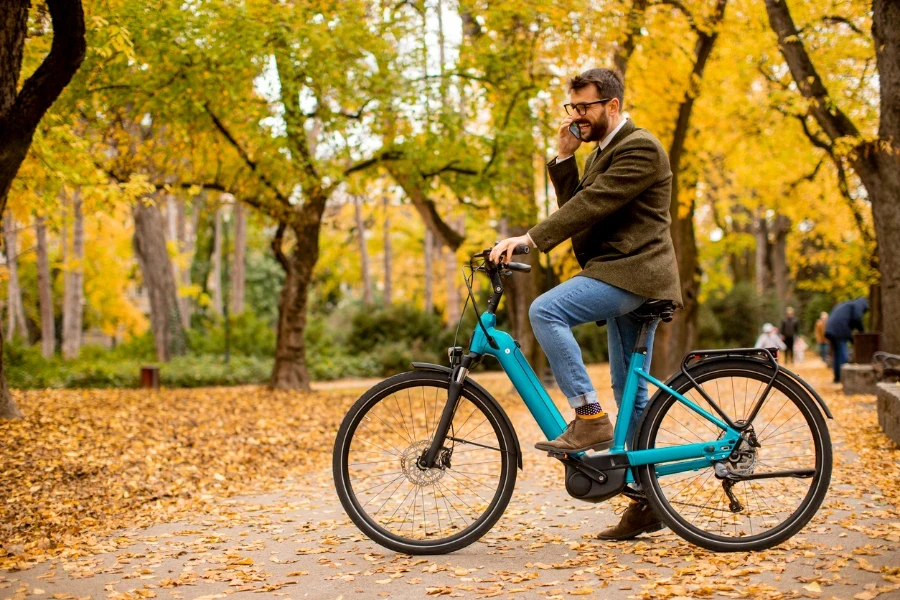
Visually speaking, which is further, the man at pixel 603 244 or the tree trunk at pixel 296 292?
the tree trunk at pixel 296 292

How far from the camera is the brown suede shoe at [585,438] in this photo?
4.18 meters

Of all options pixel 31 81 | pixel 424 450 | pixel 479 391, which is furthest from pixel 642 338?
pixel 31 81

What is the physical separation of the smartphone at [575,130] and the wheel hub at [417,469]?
5.39 feet

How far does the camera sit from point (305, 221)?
16281 mm

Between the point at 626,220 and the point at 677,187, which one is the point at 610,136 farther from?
the point at 677,187

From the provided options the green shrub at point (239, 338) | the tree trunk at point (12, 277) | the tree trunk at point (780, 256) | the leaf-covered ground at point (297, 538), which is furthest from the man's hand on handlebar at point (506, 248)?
the tree trunk at point (780, 256)

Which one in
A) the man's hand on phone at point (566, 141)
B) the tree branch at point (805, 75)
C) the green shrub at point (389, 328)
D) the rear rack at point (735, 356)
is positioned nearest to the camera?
the rear rack at point (735, 356)

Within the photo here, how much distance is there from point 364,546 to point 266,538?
0.73 metres

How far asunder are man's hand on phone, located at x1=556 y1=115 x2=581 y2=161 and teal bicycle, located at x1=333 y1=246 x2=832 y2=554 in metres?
0.65

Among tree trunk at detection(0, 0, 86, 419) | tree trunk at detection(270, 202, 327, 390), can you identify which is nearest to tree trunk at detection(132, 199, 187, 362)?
tree trunk at detection(270, 202, 327, 390)

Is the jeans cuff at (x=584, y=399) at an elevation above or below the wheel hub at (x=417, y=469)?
above

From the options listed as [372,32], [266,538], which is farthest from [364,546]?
[372,32]

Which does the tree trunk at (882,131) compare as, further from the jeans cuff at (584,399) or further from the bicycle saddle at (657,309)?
the jeans cuff at (584,399)

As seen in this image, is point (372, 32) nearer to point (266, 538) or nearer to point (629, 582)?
point (266, 538)
